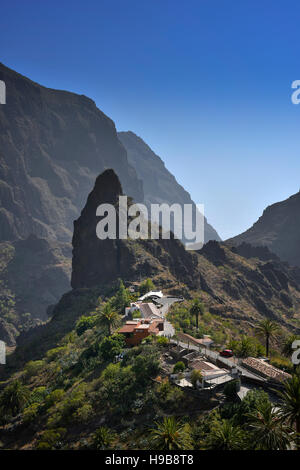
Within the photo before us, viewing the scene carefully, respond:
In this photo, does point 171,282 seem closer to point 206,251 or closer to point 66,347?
point 66,347

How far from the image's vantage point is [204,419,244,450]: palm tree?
25188 millimetres

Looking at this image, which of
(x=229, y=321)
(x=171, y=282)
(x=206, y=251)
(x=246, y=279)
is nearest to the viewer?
(x=229, y=321)

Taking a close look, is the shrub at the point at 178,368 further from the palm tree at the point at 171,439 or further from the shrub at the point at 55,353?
the shrub at the point at 55,353

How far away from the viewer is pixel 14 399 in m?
49.2

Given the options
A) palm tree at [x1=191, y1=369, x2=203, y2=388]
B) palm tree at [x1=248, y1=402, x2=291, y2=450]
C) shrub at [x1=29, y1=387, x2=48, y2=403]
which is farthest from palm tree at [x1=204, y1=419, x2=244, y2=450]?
shrub at [x1=29, y1=387, x2=48, y2=403]

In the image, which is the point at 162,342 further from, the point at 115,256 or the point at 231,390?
the point at 115,256

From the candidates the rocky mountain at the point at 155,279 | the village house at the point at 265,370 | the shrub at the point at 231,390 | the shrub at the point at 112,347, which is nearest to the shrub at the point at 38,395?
the shrub at the point at 112,347

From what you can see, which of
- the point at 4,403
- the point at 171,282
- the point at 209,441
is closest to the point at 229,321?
the point at 171,282

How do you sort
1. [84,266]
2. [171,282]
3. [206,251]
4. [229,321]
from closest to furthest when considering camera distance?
1. [229,321]
2. [171,282]
3. [84,266]
4. [206,251]

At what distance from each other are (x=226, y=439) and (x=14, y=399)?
37.0 m

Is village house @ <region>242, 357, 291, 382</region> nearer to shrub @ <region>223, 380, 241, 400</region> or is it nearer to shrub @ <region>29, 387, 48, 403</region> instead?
shrub @ <region>223, 380, 241, 400</region>

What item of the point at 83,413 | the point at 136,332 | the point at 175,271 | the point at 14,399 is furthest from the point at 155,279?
the point at 83,413

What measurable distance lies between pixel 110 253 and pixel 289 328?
71404 millimetres

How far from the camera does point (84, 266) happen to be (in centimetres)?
11775
